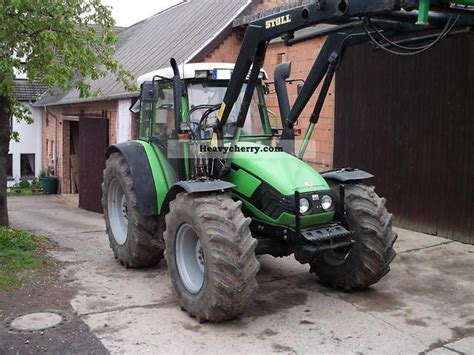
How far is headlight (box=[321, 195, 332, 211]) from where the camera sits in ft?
17.2

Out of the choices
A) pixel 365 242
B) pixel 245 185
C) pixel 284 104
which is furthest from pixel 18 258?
pixel 365 242

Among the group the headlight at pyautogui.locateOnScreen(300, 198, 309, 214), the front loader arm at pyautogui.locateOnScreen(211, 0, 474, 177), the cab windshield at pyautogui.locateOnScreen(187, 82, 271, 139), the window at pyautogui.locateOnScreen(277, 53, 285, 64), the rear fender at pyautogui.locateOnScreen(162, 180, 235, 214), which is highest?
the window at pyautogui.locateOnScreen(277, 53, 285, 64)

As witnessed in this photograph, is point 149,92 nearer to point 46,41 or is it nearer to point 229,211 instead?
point 229,211

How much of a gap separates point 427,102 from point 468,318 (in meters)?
4.36

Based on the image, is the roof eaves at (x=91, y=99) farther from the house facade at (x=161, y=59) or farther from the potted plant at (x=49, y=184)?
the potted plant at (x=49, y=184)

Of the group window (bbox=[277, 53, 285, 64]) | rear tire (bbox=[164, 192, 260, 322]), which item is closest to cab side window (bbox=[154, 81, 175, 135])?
rear tire (bbox=[164, 192, 260, 322])

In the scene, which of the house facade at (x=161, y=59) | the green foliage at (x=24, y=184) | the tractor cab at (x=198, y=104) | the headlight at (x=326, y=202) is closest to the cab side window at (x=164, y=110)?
the tractor cab at (x=198, y=104)

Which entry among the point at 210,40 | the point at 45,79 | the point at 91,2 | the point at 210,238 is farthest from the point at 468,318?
the point at 210,40

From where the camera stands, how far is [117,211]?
24.0ft

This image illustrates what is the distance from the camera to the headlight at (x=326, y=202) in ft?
17.2

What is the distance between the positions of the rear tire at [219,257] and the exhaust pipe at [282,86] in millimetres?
1742

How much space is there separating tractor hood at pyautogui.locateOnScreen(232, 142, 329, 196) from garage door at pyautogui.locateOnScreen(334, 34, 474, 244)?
3706mm

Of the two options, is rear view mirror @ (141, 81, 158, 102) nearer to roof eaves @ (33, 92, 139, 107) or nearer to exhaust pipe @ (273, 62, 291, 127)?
exhaust pipe @ (273, 62, 291, 127)

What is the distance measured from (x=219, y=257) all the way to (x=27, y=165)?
2325 centimetres
